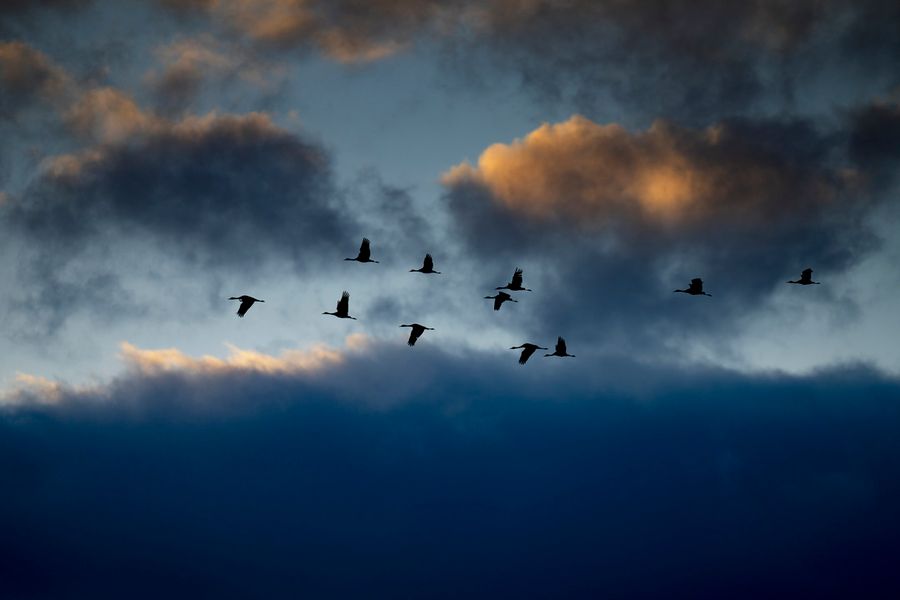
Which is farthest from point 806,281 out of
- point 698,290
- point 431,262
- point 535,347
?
point 431,262

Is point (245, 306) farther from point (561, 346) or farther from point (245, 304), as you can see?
point (561, 346)

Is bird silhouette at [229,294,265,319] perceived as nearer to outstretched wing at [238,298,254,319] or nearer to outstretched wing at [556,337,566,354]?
outstretched wing at [238,298,254,319]

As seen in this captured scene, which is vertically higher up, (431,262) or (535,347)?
(431,262)

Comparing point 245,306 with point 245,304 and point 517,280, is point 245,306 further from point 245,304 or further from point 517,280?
point 517,280

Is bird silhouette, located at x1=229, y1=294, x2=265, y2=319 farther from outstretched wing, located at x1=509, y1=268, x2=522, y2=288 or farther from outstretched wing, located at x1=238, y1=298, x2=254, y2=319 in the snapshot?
outstretched wing, located at x1=509, y1=268, x2=522, y2=288

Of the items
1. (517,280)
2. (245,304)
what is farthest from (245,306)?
(517,280)

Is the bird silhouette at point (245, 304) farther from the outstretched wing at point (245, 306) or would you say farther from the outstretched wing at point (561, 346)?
the outstretched wing at point (561, 346)

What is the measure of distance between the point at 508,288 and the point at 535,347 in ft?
19.0

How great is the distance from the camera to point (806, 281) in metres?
75.8

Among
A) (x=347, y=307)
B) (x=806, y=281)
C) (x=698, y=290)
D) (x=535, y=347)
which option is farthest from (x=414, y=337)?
(x=806, y=281)

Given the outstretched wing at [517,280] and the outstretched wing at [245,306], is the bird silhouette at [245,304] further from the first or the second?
the outstretched wing at [517,280]

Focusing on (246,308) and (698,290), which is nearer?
(246,308)

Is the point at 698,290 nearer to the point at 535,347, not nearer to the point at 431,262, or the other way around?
the point at 535,347

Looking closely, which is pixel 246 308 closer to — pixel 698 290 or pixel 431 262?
pixel 431 262
